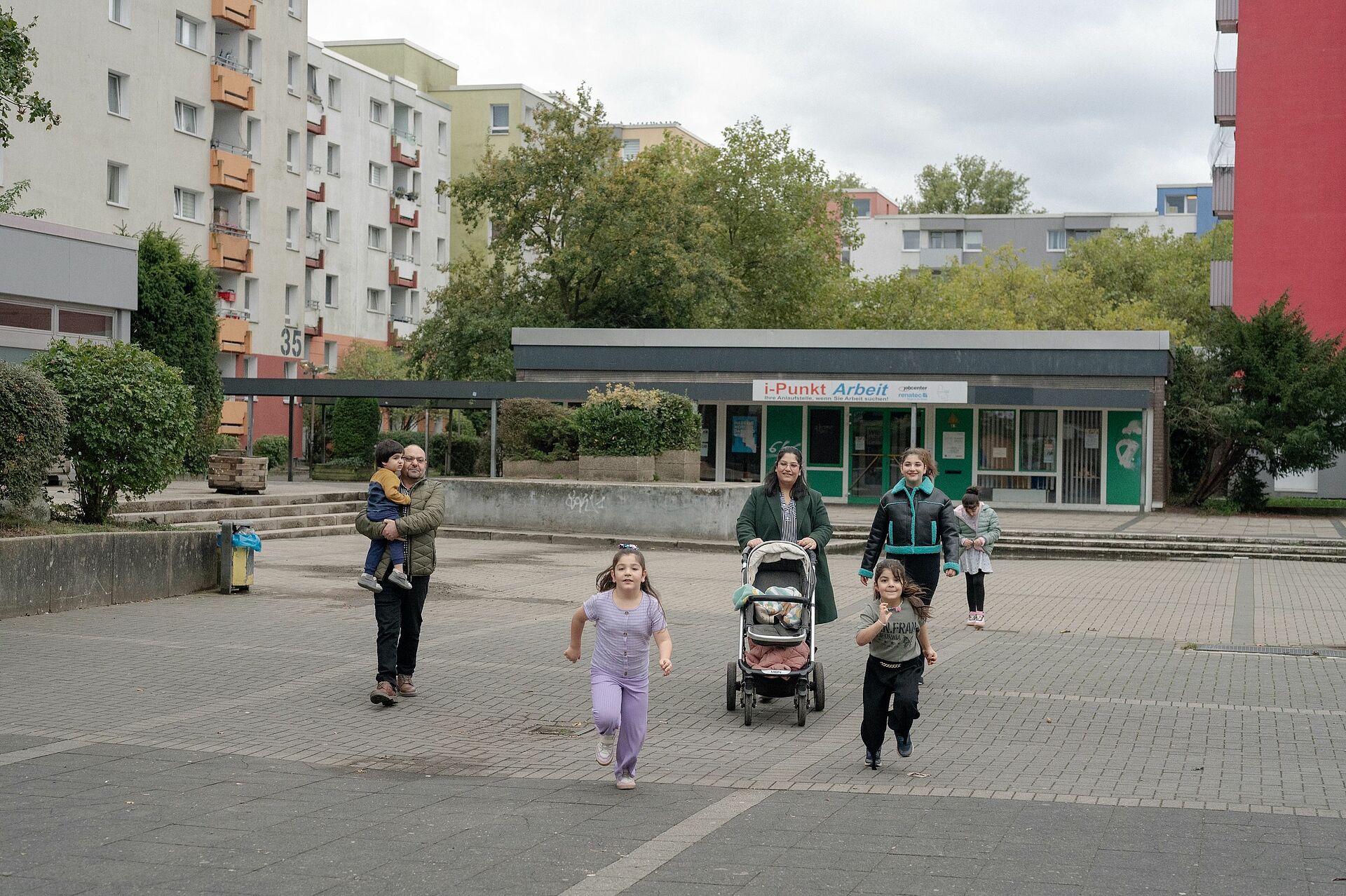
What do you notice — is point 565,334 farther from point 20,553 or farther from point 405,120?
point 405,120

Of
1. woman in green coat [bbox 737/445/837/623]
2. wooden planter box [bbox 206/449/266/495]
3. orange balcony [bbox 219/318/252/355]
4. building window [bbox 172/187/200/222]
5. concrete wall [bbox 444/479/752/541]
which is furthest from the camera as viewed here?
orange balcony [bbox 219/318/252/355]

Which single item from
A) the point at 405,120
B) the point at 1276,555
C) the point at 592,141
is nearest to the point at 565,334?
the point at 592,141

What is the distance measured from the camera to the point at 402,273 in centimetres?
6316

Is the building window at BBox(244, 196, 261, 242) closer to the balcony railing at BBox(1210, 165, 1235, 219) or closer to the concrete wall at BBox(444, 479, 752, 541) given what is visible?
the concrete wall at BBox(444, 479, 752, 541)

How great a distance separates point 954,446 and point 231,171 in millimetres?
27934

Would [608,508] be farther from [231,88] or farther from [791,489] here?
[231,88]

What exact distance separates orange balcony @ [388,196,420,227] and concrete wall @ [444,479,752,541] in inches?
1642

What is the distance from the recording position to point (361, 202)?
2394 inches

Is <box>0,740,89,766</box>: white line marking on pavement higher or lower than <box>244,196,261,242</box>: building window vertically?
lower

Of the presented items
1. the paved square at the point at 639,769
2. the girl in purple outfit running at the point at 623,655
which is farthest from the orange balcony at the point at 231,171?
the girl in purple outfit running at the point at 623,655

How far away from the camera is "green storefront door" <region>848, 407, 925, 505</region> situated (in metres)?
32.4

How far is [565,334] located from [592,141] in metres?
9.10

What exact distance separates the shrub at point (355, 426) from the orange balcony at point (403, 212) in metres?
28.3

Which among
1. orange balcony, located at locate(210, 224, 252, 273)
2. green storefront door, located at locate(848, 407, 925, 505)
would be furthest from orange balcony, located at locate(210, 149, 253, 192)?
green storefront door, located at locate(848, 407, 925, 505)
